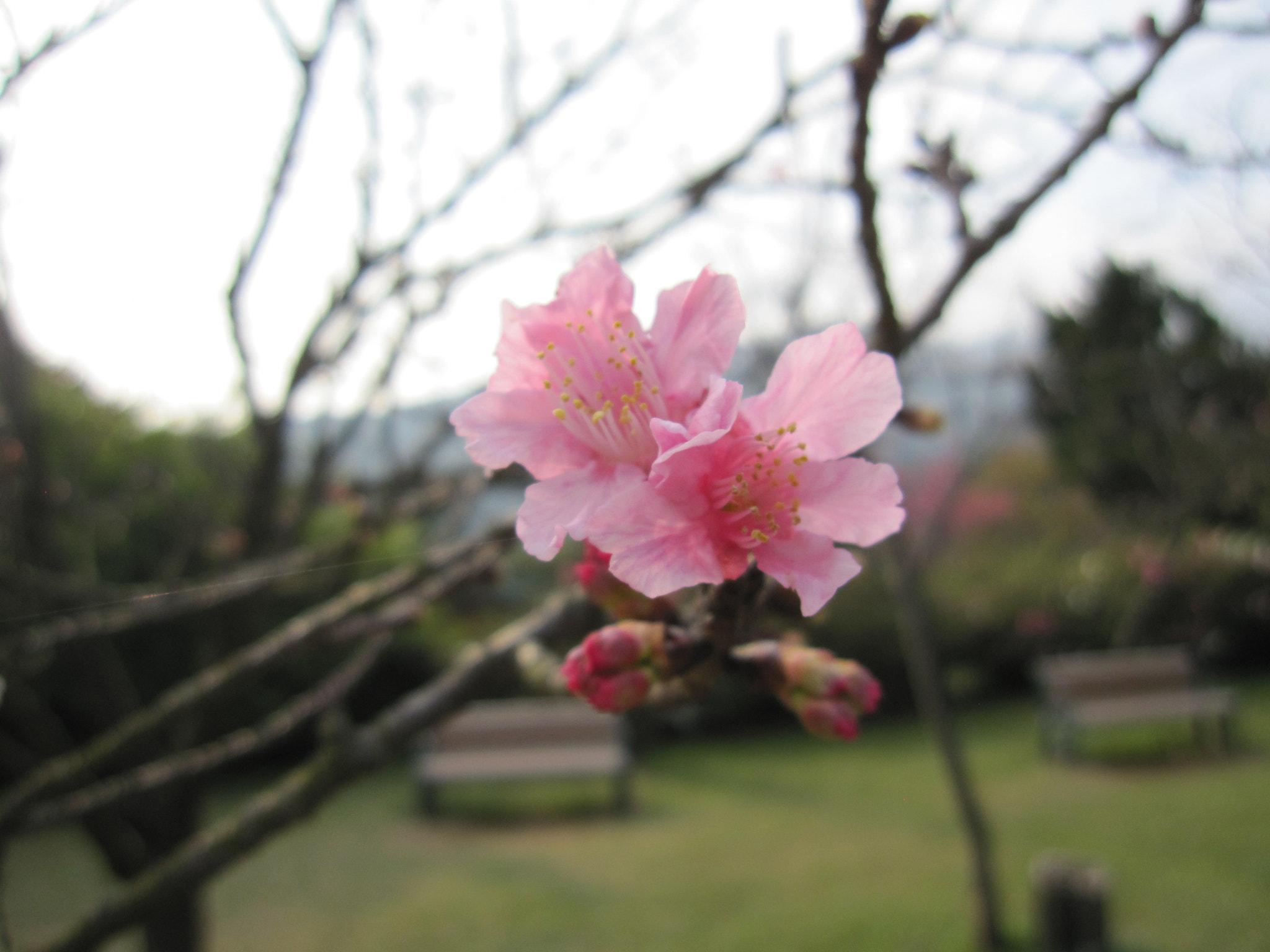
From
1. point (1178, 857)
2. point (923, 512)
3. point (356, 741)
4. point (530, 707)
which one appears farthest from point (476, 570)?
point (923, 512)

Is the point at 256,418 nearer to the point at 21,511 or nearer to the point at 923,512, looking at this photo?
the point at 21,511

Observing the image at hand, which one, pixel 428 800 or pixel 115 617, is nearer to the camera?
pixel 115 617

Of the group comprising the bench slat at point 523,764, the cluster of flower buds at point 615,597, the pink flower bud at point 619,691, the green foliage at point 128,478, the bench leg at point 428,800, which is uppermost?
the green foliage at point 128,478

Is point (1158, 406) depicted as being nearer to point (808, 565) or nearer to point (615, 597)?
point (615, 597)

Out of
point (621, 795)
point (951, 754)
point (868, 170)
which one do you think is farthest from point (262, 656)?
point (621, 795)

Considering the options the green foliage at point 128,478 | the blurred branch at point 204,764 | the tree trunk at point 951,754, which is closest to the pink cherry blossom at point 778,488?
the blurred branch at point 204,764

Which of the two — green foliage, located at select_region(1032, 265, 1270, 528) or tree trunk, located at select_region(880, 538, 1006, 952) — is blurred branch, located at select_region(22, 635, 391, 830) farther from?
green foliage, located at select_region(1032, 265, 1270, 528)

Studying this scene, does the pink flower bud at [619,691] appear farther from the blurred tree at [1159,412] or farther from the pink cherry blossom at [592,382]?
the blurred tree at [1159,412]
